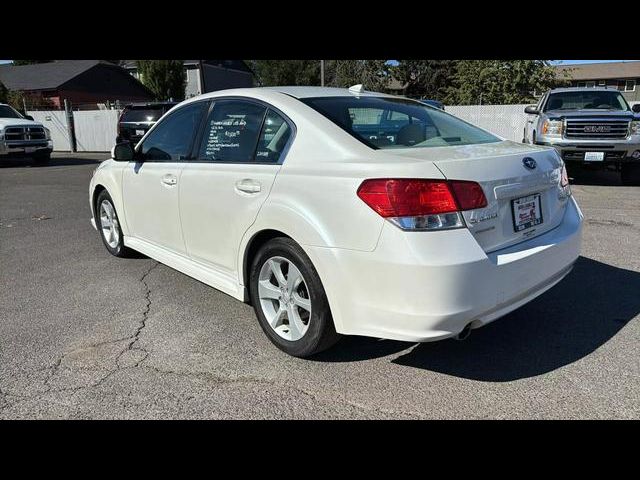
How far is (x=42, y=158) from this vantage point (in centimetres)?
1761

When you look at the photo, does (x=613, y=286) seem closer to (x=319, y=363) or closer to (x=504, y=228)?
(x=504, y=228)

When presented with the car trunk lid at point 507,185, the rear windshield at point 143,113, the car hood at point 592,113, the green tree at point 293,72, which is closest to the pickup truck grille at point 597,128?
the car hood at point 592,113

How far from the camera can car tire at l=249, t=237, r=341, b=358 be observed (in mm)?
2908

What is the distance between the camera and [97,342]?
3482mm

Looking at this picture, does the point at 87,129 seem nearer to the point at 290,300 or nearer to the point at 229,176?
the point at 229,176

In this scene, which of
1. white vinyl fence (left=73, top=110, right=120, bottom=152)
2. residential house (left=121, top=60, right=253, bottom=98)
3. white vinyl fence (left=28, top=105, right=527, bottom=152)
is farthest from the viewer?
residential house (left=121, top=60, right=253, bottom=98)

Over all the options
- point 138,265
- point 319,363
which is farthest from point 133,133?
point 319,363

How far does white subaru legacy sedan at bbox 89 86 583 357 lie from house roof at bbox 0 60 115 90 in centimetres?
3906

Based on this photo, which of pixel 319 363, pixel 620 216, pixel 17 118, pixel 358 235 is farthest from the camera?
pixel 17 118

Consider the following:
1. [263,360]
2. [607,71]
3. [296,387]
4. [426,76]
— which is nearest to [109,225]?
[263,360]

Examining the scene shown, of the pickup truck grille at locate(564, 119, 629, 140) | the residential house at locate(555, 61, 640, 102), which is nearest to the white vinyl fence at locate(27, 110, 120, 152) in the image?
the pickup truck grille at locate(564, 119, 629, 140)

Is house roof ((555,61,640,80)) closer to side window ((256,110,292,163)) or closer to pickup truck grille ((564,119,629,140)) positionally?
pickup truck grille ((564,119,629,140))
